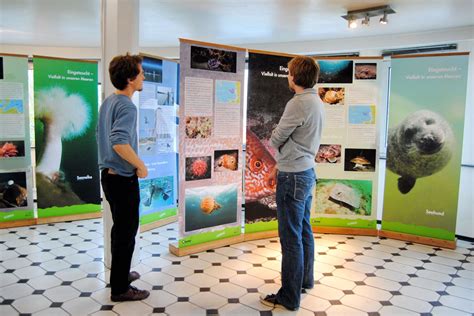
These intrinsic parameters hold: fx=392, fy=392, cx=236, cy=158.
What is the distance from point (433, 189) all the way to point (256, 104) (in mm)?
2248

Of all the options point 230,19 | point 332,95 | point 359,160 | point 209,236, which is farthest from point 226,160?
point 230,19

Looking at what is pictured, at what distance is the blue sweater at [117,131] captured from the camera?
2.59 meters

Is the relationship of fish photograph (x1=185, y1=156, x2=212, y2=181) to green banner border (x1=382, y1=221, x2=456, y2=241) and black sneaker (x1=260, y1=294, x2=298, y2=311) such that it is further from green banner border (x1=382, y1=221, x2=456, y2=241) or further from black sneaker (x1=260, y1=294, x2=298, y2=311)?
green banner border (x1=382, y1=221, x2=456, y2=241)

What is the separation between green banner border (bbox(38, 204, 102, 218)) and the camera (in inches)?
200

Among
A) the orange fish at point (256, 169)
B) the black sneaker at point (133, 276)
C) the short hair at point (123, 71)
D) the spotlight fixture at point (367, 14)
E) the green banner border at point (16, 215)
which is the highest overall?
the spotlight fixture at point (367, 14)

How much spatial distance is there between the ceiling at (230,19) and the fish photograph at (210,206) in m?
2.14

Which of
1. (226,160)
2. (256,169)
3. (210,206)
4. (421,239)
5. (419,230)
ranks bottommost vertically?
(421,239)

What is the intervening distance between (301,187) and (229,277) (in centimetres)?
128

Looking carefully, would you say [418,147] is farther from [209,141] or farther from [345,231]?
[209,141]

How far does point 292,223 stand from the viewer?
2756 mm

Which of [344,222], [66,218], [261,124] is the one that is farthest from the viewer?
[66,218]

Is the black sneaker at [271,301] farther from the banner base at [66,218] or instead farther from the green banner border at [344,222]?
the banner base at [66,218]

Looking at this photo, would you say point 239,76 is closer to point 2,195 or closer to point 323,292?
point 323,292

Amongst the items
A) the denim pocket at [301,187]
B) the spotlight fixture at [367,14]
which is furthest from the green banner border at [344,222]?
the spotlight fixture at [367,14]
